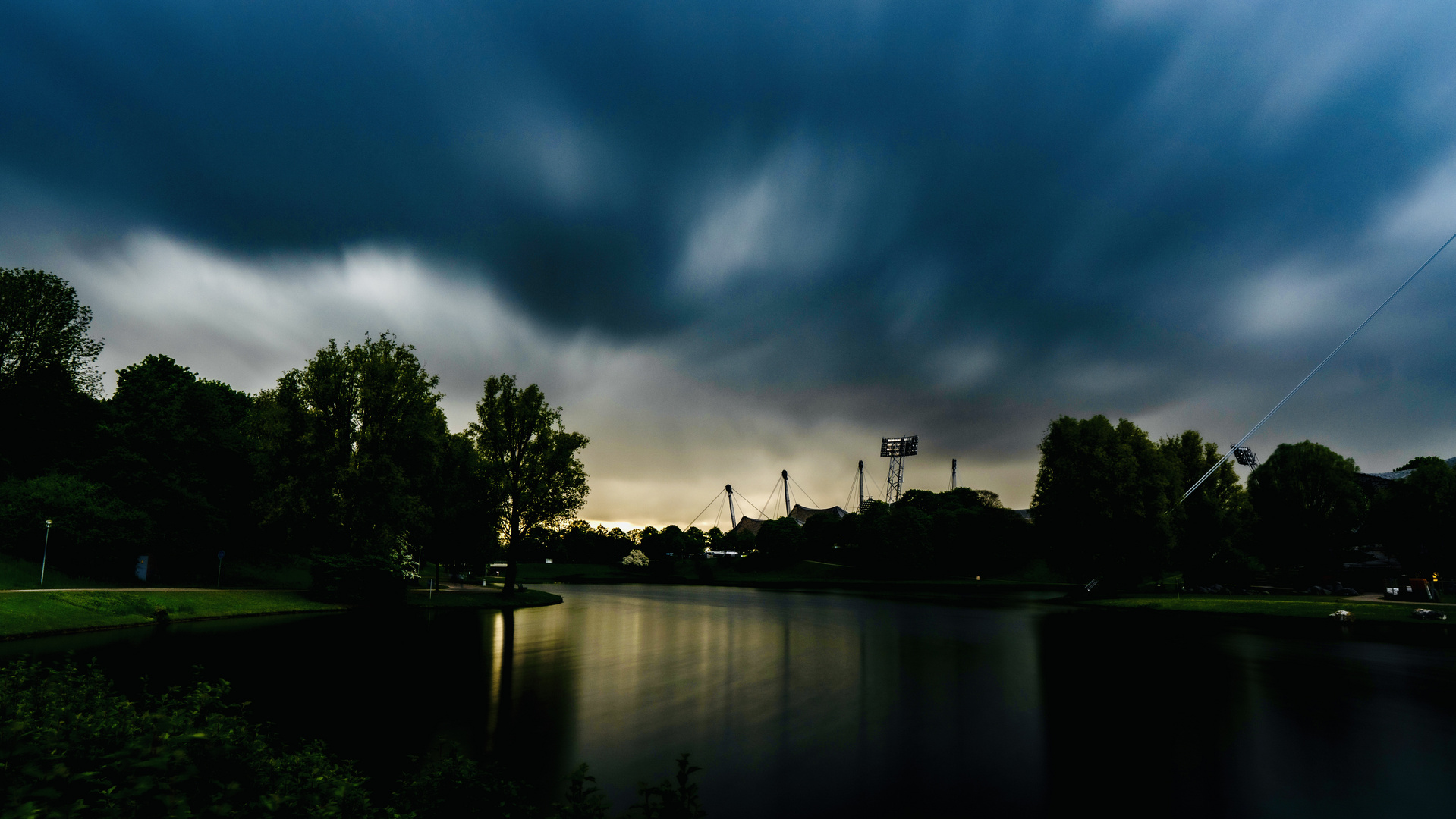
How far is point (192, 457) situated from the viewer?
48.5 meters

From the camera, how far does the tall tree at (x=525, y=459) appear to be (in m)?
55.2

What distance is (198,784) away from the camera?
564cm

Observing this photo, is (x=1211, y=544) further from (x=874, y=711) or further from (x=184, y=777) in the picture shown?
(x=184, y=777)

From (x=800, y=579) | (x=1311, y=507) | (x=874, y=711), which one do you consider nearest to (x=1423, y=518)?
(x=1311, y=507)

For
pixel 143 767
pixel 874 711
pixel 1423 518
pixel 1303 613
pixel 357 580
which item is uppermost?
pixel 1423 518

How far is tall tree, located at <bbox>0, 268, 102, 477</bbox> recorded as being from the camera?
150ft

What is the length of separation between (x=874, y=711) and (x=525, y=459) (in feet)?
142

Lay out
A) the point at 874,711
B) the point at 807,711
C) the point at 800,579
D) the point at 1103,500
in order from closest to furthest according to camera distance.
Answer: the point at 807,711 < the point at 874,711 < the point at 1103,500 < the point at 800,579

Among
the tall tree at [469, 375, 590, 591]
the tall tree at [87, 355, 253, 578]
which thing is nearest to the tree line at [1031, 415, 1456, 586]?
the tall tree at [469, 375, 590, 591]

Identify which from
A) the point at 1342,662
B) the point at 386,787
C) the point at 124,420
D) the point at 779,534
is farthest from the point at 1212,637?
the point at 779,534

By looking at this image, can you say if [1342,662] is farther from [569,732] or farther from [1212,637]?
[569,732]

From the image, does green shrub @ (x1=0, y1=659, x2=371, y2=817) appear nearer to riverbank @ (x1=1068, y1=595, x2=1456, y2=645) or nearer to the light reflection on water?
the light reflection on water

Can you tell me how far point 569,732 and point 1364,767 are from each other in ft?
56.4

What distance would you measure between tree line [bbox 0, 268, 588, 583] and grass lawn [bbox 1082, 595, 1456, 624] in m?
54.5
